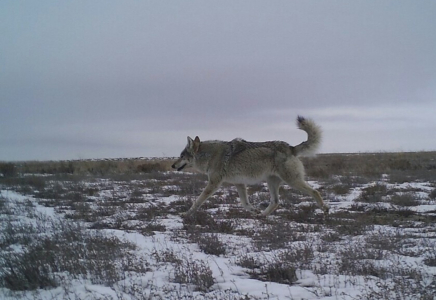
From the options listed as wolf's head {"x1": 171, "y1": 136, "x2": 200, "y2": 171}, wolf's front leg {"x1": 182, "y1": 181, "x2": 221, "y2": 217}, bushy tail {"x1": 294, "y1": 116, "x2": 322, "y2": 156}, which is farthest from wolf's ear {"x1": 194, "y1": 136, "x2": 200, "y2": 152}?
bushy tail {"x1": 294, "y1": 116, "x2": 322, "y2": 156}

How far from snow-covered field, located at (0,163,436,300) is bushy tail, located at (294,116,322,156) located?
1.58 m

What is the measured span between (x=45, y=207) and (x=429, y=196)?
458 inches

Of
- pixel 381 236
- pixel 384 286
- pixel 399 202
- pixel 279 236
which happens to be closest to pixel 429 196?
pixel 399 202

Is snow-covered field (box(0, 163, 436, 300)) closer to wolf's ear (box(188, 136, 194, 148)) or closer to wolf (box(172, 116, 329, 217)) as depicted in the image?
wolf (box(172, 116, 329, 217))

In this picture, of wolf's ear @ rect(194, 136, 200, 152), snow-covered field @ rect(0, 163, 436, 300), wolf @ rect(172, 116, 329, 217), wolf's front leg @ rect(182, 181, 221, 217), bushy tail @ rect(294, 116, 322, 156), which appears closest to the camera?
snow-covered field @ rect(0, 163, 436, 300)

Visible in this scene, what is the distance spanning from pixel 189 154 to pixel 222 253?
15.9 feet

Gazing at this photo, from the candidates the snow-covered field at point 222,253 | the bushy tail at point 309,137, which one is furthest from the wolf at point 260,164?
the snow-covered field at point 222,253

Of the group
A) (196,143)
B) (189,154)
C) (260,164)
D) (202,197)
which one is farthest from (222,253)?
(189,154)

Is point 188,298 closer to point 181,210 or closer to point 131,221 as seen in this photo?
point 131,221

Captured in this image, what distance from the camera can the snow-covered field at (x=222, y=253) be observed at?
416 centimetres

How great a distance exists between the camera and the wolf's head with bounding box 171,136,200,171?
10120mm

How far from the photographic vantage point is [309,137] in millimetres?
9508

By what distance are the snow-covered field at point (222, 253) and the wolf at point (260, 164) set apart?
59cm

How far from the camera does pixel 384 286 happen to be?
3.87m
